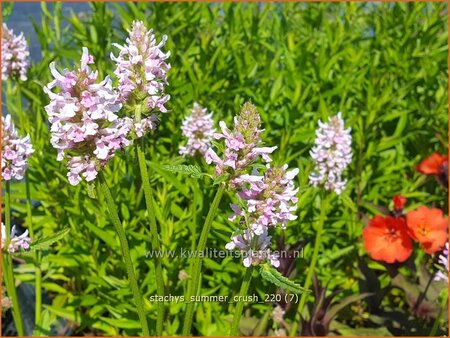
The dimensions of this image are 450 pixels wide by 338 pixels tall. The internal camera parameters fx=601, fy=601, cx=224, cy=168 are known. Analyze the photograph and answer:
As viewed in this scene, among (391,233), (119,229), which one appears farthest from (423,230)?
(119,229)

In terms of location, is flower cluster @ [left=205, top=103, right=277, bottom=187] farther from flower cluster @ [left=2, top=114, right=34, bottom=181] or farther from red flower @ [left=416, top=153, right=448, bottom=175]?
red flower @ [left=416, top=153, right=448, bottom=175]

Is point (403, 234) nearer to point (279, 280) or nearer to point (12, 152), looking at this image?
point (279, 280)

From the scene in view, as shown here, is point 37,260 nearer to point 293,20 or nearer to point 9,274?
point 9,274

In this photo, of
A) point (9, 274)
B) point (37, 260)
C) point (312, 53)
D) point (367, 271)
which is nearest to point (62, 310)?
point (37, 260)

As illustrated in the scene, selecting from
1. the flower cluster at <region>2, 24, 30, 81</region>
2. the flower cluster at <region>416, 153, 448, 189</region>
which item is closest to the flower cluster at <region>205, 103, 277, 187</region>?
the flower cluster at <region>2, 24, 30, 81</region>

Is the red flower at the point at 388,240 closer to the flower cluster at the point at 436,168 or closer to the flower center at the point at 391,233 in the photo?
the flower center at the point at 391,233

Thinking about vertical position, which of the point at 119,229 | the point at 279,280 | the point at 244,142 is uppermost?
the point at 244,142

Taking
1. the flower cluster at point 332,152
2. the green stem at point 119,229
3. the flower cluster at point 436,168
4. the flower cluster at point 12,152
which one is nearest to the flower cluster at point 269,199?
the green stem at point 119,229
